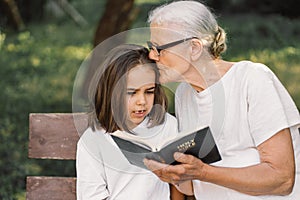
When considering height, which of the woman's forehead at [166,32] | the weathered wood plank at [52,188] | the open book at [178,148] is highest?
the woman's forehead at [166,32]

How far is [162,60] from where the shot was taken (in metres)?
2.47

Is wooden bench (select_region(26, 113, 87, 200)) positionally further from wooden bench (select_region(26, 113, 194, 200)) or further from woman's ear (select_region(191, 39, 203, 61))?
woman's ear (select_region(191, 39, 203, 61))

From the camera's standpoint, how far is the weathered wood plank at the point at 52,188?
2990 mm

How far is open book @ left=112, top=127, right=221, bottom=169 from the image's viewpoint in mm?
2199

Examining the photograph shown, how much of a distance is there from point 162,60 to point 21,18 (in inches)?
237

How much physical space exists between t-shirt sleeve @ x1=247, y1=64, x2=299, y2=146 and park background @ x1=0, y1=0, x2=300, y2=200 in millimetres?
2365

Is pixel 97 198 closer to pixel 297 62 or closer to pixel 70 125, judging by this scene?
pixel 70 125

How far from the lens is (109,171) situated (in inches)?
103

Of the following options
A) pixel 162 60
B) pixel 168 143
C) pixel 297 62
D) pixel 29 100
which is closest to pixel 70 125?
pixel 162 60

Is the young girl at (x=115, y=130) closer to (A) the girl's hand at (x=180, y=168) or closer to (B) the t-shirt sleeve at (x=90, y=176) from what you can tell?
(B) the t-shirt sleeve at (x=90, y=176)

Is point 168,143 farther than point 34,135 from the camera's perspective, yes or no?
No

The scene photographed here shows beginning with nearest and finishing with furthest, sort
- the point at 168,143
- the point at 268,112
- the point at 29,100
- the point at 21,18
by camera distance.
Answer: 1. the point at 168,143
2. the point at 268,112
3. the point at 29,100
4. the point at 21,18

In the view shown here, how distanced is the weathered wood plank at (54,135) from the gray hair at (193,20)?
28.1 inches

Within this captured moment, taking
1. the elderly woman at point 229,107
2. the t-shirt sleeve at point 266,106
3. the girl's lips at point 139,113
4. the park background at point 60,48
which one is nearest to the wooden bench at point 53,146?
the girl's lips at point 139,113
